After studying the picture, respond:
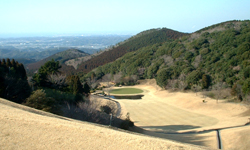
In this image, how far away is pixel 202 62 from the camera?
49.8 metres

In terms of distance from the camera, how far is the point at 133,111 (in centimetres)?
3058

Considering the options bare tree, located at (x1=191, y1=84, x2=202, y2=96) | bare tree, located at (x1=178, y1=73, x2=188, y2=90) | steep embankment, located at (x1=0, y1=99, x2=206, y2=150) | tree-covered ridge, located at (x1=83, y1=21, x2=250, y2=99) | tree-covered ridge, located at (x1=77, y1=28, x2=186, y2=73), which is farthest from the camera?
tree-covered ridge, located at (x1=77, y1=28, x2=186, y2=73)

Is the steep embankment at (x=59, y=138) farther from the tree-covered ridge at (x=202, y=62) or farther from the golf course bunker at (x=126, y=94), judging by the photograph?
the golf course bunker at (x=126, y=94)

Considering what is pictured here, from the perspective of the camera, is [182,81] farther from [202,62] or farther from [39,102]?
[39,102]

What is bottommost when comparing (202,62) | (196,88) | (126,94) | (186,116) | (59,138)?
(126,94)

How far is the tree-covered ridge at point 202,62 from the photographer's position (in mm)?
40156

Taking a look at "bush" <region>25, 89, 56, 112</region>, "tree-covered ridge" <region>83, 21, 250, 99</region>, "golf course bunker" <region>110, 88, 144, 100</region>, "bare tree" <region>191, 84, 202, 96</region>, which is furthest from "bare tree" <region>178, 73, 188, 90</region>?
"bush" <region>25, 89, 56, 112</region>

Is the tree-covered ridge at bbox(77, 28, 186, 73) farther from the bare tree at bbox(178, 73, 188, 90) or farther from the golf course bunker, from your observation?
the bare tree at bbox(178, 73, 188, 90)

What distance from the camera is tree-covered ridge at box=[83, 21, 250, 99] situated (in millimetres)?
40156

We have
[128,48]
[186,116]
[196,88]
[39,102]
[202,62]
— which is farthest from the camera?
[128,48]

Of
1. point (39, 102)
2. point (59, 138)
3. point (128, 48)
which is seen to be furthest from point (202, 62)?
point (128, 48)

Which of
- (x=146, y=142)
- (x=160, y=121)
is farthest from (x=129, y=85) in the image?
(x=146, y=142)

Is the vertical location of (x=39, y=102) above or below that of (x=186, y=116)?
above

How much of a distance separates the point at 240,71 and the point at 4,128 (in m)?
40.1
